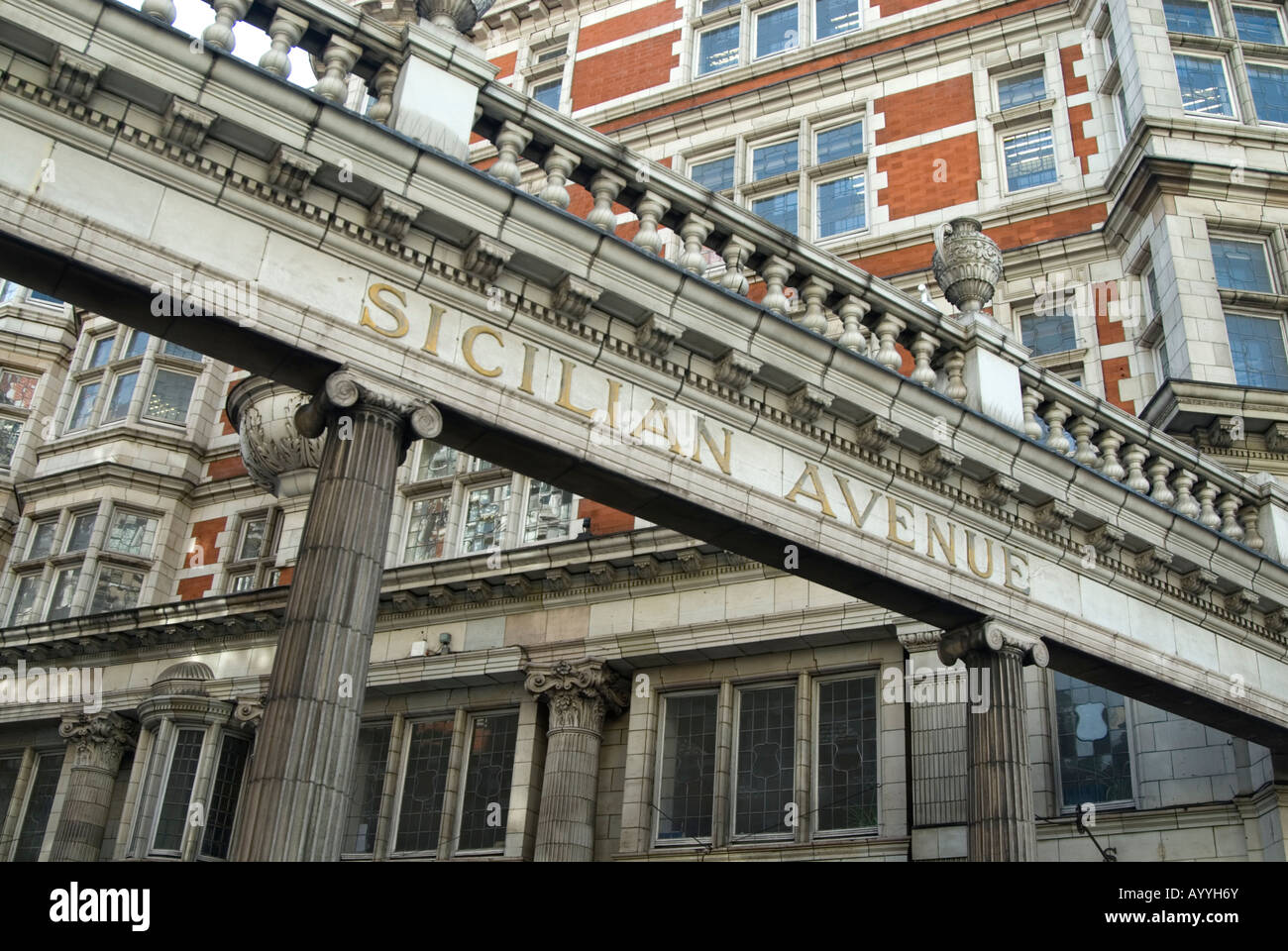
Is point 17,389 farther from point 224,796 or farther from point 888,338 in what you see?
point 888,338

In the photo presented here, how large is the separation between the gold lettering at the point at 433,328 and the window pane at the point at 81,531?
1942 centimetres

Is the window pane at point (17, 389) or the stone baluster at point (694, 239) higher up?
the window pane at point (17, 389)

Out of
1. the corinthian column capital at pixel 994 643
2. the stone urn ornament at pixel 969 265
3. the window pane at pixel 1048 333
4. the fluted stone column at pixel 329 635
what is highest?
the window pane at pixel 1048 333

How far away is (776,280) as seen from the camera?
498 inches

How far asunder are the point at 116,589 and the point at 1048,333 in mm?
19459

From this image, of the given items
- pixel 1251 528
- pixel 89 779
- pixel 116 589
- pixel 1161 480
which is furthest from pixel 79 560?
pixel 1251 528

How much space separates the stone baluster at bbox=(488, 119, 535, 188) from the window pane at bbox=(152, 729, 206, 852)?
14912mm

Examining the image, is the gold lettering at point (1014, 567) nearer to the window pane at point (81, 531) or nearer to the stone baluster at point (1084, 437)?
the stone baluster at point (1084, 437)

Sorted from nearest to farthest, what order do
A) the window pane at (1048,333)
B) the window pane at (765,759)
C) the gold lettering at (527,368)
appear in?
the gold lettering at (527,368) → the window pane at (765,759) → the window pane at (1048,333)

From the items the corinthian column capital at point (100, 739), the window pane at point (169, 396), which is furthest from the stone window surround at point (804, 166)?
the corinthian column capital at point (100, 739)

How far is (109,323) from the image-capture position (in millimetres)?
29812

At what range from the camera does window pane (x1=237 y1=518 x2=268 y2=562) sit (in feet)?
88.2

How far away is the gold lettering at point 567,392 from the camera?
35.2ft

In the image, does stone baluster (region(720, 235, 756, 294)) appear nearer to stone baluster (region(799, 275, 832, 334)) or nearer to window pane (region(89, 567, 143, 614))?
stone baluster (region(799, 275, 832, 334))
